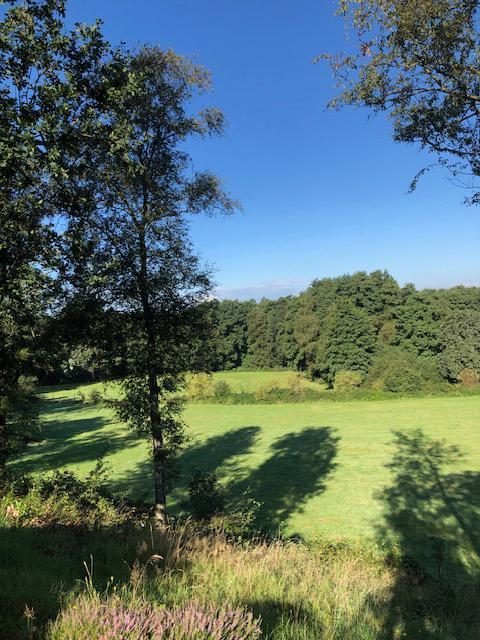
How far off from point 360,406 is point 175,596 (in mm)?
40121

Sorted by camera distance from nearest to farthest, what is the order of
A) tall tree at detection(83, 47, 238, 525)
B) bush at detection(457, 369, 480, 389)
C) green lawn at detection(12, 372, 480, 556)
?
tall tree at detection(83, 47, 238, 525) → green lawn at detection(12, 372, 480, 556) → bush at detection(457, 369, 480, 389)

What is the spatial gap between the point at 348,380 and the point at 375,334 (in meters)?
14.2

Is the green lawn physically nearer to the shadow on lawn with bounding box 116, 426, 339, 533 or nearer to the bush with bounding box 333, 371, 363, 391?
the shadow on lawn with bounding box 116, 426, 339, 533

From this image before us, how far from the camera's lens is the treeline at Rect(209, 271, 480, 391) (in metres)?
49.1

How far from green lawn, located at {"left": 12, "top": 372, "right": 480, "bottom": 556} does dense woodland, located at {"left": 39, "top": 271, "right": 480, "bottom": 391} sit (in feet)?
19.7

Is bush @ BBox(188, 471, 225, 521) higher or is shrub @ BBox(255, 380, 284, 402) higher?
bush @ BBox(188, 471, 225, 521)

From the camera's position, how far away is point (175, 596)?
422 cm

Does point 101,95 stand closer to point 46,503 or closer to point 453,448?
point 46,503

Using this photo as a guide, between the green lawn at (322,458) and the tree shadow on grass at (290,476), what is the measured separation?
0.06 m

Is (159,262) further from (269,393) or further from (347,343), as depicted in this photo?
(347,343)

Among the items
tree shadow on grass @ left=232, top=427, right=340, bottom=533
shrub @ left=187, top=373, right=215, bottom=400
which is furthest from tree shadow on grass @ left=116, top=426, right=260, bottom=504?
shrub @ left=187, top=373, right=215, bottom=400

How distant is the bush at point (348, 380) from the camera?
2072 inches

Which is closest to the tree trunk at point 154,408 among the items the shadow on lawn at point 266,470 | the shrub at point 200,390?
the shadow on lawn at point 266,470

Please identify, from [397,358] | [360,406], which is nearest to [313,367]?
[397,358]
